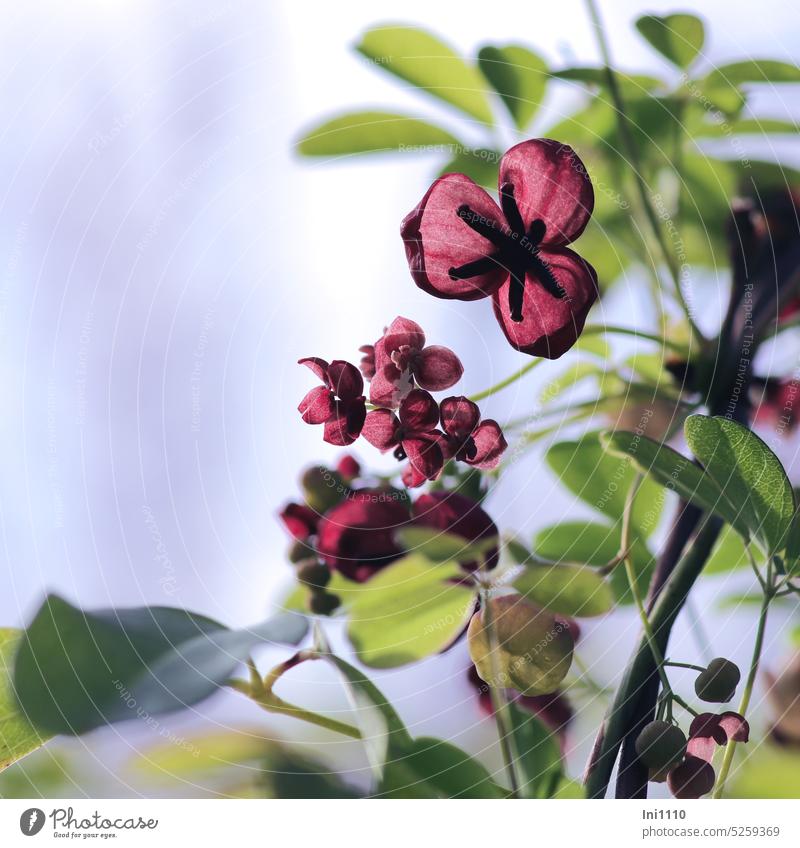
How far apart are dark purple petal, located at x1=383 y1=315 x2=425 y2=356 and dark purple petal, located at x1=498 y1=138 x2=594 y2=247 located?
2.8 inches

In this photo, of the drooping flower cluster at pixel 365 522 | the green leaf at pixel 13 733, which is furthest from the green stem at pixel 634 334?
the green leaf at pixel 13 733

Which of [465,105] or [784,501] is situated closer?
[784,501]

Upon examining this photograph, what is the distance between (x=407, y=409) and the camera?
1.30 ft

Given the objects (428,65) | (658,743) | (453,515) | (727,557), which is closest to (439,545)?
(453,515)

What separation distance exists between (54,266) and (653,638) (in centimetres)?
41

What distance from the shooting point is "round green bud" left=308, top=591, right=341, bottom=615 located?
0.45 meters

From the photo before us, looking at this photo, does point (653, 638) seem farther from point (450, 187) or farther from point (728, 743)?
point (450, 187)

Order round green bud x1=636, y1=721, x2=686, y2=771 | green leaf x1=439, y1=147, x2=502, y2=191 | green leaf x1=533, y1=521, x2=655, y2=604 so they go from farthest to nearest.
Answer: green leaf x1=439, y1=147, x2=502, y2=191 → green leaf x1=533, y1=521, x2=655, y2=604 → round green bud x1=636, y1=721, x2=686, y2=771

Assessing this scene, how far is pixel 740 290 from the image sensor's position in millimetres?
505

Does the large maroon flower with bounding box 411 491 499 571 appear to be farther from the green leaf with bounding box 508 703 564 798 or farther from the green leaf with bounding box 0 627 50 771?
the green leaf with bounding box 0 627 50 771

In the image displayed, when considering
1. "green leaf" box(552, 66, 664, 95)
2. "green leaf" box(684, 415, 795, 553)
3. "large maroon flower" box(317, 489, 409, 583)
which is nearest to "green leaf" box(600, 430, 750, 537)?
"green leaf" box(684, 415, 795, 553)

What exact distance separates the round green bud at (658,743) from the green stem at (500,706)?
2.7 inches
